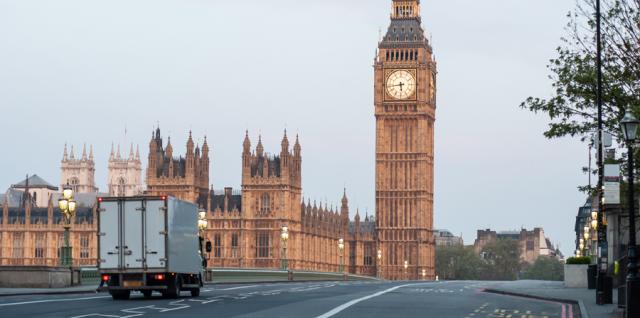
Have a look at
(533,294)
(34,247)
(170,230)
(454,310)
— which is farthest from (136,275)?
(34,247)

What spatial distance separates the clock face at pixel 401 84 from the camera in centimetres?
15875

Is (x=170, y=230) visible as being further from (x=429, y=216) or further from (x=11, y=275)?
(x=429, y=216)

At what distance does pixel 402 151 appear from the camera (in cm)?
15975

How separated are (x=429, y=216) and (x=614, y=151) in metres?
124

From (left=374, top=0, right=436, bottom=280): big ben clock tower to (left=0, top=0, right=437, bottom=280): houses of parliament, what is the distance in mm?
125

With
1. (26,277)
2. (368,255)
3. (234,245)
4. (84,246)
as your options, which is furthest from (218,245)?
(26,277)

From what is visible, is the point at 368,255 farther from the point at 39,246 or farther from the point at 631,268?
the point at 631,268

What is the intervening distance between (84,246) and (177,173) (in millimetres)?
13104

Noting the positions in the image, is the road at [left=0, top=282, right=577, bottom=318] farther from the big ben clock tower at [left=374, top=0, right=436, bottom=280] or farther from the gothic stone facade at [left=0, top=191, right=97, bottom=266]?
the big ben clock tower at [left=374, top=0, right=436, bottom=280]

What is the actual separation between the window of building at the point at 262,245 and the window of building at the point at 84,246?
19295 mm

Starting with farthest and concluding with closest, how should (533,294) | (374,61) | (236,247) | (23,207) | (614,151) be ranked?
(374,61)
(23,207)
(236,247)
(533,294)
(614,151)

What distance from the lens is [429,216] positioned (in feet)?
540

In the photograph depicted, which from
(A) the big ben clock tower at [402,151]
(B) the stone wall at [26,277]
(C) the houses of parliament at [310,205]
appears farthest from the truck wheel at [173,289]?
(A) the big ben clock tower at [402,151]

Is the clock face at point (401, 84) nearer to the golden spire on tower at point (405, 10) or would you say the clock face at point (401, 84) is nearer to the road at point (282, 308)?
the golden spire on tower at point (405, 10)
